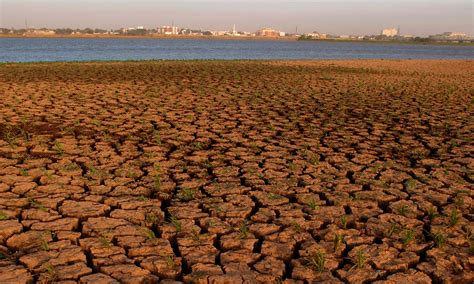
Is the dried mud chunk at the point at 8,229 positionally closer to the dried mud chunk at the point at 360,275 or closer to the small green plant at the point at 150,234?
the small green plant at the point at 150,234

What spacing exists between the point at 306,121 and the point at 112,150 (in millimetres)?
2956

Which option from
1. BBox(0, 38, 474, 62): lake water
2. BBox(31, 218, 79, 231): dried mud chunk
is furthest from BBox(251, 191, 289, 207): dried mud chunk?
BBox(0, 38, 474, 62): lake water

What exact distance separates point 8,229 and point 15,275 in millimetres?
605

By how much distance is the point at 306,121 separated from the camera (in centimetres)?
638

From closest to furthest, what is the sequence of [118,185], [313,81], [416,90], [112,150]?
[118,185] → [112,150] → [416,90] → [313,81]

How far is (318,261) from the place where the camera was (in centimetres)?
239

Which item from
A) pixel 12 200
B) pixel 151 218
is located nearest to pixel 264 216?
pixel 151 218

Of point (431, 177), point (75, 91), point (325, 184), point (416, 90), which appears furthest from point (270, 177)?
point (416, 90)

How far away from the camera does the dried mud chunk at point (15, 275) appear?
213 centimetres

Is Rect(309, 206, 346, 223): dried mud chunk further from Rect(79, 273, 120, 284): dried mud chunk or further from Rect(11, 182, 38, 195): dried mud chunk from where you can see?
Rect(11, 182, 38, 195): dried mud chunk

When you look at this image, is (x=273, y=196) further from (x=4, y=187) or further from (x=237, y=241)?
(x=4, y=187)

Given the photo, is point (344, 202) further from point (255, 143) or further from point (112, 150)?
point (112, 150)

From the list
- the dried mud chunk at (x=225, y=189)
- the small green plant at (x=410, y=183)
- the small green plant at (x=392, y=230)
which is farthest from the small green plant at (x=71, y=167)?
the small green plant at (x=410, y=183)

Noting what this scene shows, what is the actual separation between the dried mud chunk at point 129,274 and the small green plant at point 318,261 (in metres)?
0.83
